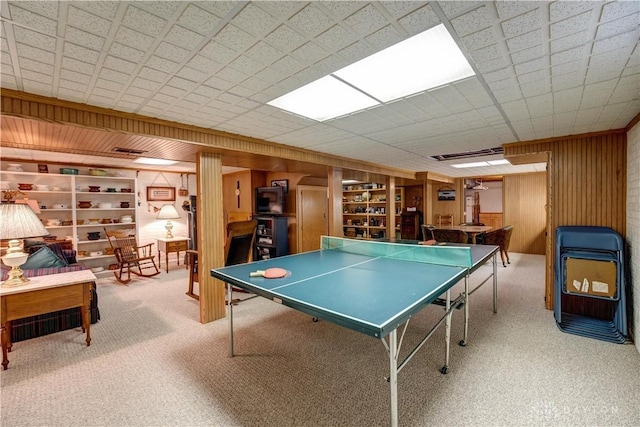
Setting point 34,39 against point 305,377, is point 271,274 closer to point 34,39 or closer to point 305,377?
point 305,377

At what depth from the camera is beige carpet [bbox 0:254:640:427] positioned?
1877 millimetres

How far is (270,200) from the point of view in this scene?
21.8 ft

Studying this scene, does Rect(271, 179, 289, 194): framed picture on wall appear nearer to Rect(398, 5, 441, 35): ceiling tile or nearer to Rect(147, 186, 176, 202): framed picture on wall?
Rect(147, 186, 176, 202): framed picture on wall

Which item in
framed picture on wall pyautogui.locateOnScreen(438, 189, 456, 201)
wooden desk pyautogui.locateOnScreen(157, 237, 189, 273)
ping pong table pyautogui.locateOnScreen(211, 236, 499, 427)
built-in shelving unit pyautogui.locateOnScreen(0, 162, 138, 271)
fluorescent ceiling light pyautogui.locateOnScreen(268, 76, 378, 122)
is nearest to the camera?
ping pong table pyautogui.locateOnScreen(211, 236, 499, 427)

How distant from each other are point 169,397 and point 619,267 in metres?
4.46

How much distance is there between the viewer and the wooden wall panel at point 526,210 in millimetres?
7633

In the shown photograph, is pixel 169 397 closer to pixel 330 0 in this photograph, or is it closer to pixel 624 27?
pixel 330 0

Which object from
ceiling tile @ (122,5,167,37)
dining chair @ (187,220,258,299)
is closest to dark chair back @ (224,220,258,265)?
dining chair @ (187,220,258,299)

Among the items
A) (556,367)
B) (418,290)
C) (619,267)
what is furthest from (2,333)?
(619,267)

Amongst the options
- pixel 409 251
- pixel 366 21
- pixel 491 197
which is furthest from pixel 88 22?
pixel 491 197

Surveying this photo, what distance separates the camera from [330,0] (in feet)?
3.99

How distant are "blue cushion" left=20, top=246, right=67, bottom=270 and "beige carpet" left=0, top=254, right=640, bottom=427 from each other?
853 millimetres

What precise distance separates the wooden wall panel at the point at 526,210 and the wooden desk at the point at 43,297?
374 inches

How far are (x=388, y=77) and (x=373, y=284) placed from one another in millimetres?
1557
